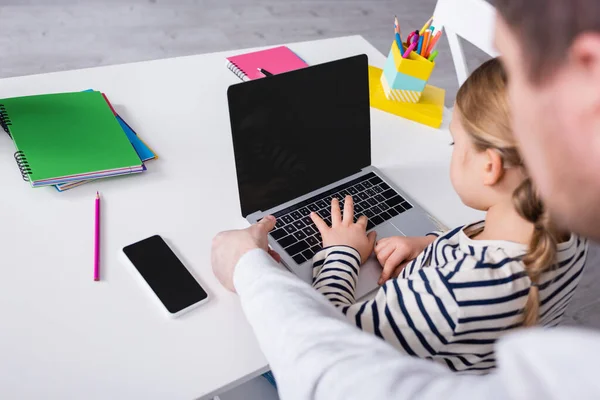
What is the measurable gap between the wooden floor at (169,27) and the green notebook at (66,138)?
1543 mm

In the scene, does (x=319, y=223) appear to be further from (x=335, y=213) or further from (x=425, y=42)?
(x=425, y=42)

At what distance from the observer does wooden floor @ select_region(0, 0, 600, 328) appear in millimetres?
2658

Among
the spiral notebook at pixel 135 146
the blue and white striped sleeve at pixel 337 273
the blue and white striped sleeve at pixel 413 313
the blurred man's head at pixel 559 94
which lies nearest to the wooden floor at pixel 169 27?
the spiral notebook at pixel 135 146

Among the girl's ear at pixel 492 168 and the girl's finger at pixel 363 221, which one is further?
the girl's finger at pixel 363 221

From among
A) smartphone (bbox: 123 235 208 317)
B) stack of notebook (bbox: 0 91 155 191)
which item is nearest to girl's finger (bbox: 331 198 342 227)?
smartphone (bbox: 123 235 208 317)

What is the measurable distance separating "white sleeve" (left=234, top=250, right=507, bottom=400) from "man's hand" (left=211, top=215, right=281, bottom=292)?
0.12ft

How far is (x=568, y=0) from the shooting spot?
34 cm

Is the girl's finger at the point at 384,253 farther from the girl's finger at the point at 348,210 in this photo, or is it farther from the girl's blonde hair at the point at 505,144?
the girl's blonde hair at the point at 505,144

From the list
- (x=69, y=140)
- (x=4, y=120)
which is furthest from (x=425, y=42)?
(x=4, y=120)

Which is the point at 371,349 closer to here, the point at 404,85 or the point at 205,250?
the point at 205,250

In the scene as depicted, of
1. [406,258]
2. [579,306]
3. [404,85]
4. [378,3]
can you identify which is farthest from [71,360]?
[378,3]

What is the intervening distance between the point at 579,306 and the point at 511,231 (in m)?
1.24

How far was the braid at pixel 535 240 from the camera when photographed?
0.71 m

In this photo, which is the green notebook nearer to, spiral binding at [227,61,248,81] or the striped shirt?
spiral binding at [227,61,248,81]
